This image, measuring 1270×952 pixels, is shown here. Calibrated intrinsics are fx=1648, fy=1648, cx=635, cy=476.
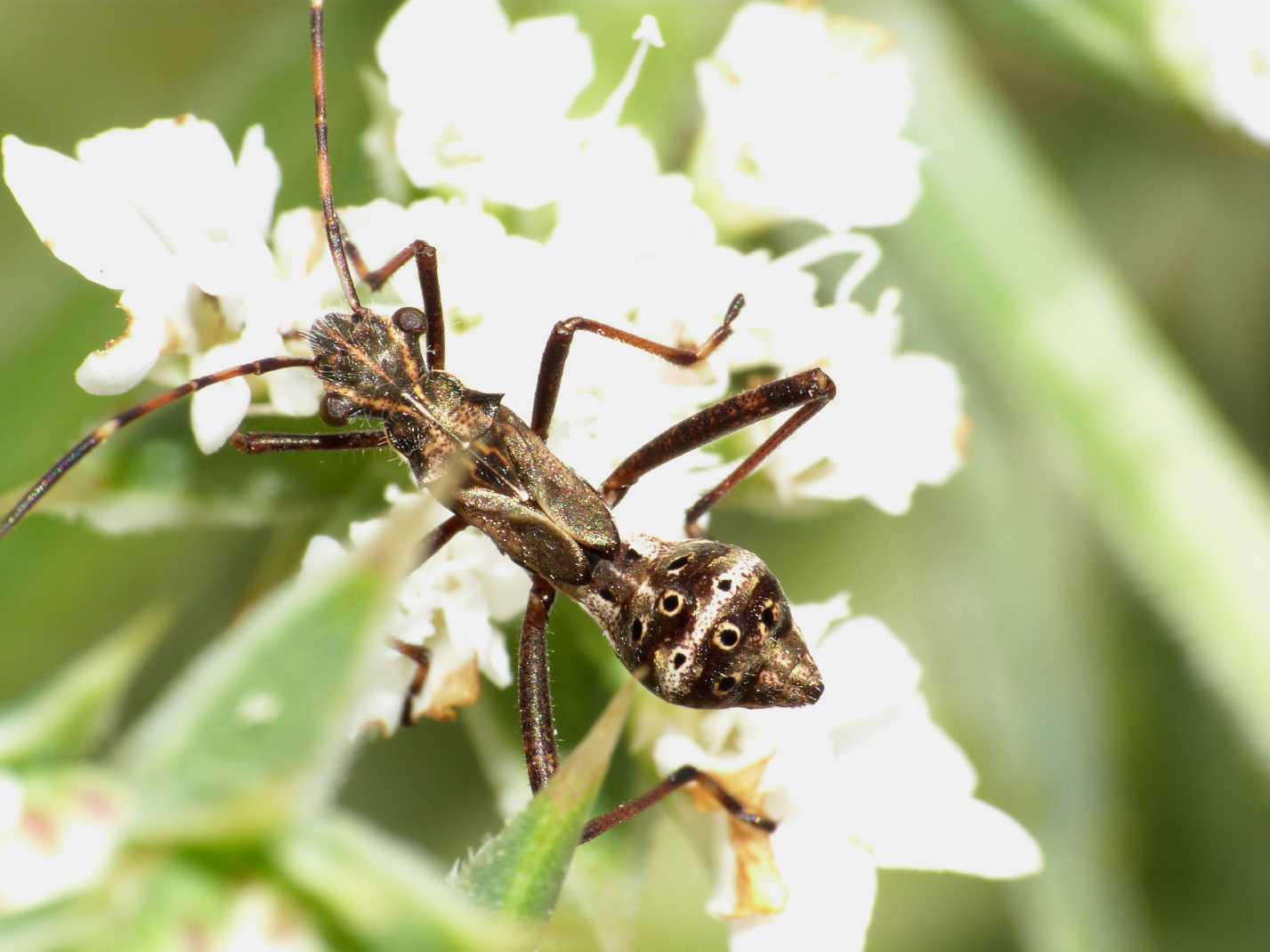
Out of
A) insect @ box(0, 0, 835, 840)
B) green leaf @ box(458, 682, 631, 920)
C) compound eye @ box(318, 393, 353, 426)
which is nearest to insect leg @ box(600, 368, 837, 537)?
insect @ box(0, 0, 835, 840)

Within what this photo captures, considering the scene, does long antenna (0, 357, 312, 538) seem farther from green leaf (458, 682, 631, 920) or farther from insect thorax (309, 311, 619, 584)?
green leaf (458, 682, 631, 920)

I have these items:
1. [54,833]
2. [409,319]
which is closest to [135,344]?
[409,319]

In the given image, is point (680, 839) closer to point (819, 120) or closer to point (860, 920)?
point (860, 920)

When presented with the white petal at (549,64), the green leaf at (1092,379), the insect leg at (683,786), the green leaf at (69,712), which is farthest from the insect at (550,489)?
the green leaf at (69,712)

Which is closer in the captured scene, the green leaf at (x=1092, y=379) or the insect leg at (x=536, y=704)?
the insect leg at (x=536, y=704)

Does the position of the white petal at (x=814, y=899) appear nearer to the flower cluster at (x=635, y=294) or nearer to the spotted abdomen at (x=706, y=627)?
the flower cluster at (x=635, y=294)

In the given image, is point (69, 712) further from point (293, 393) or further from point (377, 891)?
point (293, 393)

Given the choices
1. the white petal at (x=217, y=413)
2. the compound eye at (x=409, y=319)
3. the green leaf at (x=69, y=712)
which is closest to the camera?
the green leaf at (x=69, y=712)

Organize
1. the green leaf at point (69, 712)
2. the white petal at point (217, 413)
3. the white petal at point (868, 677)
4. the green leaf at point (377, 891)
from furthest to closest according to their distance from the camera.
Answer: the white petal at point (868, 677) < the white petal at point (217, 413) < the green leaf at point (69, 712) < the green leaf at point (377, 891)

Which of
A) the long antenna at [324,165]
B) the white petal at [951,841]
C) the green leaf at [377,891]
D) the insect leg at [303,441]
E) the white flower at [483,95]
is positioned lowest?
the white petal at [951,841]
